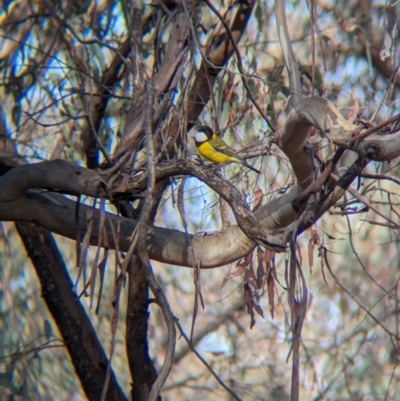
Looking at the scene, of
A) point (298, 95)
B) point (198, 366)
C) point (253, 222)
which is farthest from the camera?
point (198, 366)

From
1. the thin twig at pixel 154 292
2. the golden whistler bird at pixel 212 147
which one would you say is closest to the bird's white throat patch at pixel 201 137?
the golden whistler bird at pixel 212 147

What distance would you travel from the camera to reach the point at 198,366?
4504 mm

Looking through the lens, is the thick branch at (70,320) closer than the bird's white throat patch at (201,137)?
Yes

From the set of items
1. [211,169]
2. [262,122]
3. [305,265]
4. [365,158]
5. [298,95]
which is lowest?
[365,158]

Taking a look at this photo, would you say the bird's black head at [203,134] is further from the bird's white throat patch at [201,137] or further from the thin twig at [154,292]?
the thin twig at [154,292]

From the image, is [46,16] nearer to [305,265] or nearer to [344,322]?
[305,265]

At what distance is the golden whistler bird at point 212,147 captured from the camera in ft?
9.97

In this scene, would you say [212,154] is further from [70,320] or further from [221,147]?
[70,320]

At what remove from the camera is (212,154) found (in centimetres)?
330

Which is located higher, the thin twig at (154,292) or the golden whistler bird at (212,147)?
the golden whistler bird at (212,147)

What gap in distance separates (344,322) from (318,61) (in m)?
1.37

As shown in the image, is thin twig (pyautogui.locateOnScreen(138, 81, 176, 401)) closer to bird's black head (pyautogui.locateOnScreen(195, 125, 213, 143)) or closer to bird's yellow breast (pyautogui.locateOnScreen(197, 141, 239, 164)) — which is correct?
bird's yellow breast (pyautogui.locateOnScreen(197, 141, 239, 164))

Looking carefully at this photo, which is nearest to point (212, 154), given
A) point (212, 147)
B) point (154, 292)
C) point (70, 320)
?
point (212, 147)

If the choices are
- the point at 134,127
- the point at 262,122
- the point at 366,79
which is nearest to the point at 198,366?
the point at 262,122
